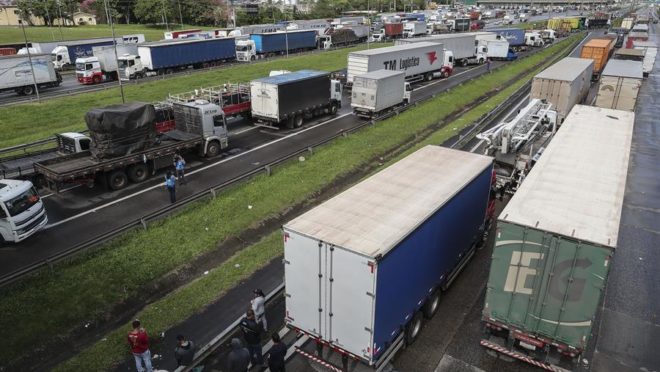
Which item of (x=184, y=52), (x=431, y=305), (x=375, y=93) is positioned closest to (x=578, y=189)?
(x=431, y=305)

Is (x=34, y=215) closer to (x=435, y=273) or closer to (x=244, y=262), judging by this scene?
(x=244, y=262)

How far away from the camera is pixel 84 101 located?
125 feet

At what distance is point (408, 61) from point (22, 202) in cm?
3735

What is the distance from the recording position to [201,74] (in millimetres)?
50312

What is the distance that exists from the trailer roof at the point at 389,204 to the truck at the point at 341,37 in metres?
67.6

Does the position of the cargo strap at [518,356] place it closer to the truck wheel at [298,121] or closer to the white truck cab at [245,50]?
the truck wheel at [298,121]

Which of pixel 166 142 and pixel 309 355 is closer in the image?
pixel 309 355

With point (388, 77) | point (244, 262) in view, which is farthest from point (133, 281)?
point (388, 77)

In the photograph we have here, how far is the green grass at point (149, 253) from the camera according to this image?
1260cm

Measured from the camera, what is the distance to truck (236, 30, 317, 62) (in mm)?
63156

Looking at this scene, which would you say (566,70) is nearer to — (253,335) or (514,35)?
(253,335)

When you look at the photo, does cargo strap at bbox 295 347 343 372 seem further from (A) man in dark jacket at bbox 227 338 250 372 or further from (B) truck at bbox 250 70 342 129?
(B) truck at bbox 250 70 342 129

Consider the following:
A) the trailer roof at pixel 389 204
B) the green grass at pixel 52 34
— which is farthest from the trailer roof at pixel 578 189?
the green grass at pixel 52 34

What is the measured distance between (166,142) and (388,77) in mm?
17638
